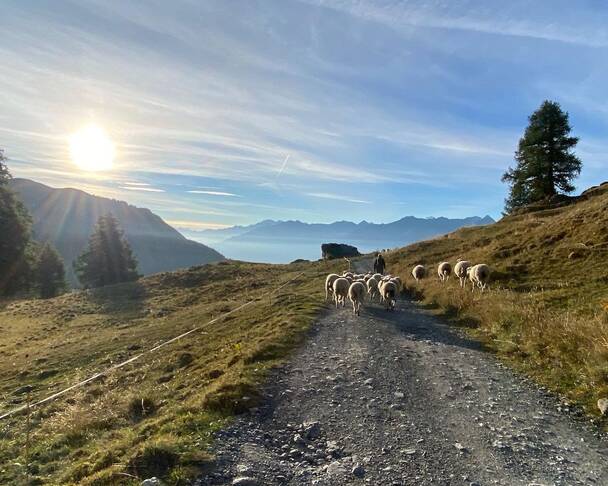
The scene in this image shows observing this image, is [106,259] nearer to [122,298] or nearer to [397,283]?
[122,298]

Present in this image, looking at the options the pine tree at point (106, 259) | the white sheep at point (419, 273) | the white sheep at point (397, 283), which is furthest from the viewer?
the pine tree at point (106, 259)

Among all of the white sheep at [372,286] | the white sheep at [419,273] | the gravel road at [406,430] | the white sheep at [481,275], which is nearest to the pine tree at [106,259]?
the white sheep at [419,273]

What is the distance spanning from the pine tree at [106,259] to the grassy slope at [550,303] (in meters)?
54.6

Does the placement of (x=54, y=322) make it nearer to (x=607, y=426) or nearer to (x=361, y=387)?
(x=361, y=387)

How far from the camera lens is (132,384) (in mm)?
15547

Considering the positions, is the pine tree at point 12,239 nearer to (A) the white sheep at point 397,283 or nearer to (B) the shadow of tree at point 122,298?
(B) the shadow of tree at point 122,298

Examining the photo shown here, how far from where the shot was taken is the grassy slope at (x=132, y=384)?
24.1ft

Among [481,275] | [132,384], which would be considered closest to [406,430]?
[132,384]

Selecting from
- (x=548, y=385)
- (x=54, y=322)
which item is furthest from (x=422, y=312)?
(x=54, y=322)

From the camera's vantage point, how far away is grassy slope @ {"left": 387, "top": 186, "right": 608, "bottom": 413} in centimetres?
1101

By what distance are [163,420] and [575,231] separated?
29535 millimetres

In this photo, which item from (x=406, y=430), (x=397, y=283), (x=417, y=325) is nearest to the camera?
(x=406, y=430)

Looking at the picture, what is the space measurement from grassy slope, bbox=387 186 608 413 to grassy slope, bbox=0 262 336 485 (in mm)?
7568

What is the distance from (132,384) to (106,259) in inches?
2431
